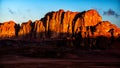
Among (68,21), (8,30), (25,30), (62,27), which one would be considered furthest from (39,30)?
(8,30)

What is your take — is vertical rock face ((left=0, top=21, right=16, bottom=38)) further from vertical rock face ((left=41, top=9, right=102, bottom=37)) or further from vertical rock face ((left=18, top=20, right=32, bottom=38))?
vertical rock face ((left=41, top=9, right=102, bottom=37))

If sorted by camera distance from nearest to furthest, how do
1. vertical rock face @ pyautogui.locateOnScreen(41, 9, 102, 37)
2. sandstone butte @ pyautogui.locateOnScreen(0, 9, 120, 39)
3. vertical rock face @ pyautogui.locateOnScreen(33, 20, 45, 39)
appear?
sandstone butte @ pyautogui.locateOnScreen(0, 9, 120, 39) → vertical rock face @ pyautogui.locateOnScreen(41, 9, 102, 37) → vertical rock face @ pyautogui.locateOnScreen(33, 20, 45, 39)

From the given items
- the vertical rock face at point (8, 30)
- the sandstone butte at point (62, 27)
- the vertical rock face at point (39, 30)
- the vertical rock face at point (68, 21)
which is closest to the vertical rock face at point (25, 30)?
the sandstone butte at point (62, 27)

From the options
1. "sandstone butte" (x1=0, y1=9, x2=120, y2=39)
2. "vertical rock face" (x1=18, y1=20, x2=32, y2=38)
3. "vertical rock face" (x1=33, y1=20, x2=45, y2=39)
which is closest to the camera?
"sandstone butte" (x1=0, y1=9, x2=120, y2=39)

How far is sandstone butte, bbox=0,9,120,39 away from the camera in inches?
4993

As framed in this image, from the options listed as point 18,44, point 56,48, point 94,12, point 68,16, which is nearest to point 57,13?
point 68,16

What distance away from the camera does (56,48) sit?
386 ft

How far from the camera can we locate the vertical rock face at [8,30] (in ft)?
588

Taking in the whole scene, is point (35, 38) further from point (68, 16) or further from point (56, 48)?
point (56, 48)

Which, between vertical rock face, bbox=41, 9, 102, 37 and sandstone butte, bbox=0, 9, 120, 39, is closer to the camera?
sandstone butte, bbox=0, 9, 120, 39

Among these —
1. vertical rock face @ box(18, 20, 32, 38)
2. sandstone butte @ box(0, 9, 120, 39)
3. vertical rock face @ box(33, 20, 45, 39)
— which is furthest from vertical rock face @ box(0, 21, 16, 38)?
vertical rock face @ box(33, 20, 45, 39)

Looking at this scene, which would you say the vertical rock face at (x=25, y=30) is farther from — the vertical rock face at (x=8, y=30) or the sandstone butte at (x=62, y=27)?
the vertical rock face at (x=8, y=30)

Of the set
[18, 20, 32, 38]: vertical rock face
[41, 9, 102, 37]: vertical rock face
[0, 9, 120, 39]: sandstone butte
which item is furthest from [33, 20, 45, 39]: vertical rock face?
[18, 20, 32, 38]: vertical rock face

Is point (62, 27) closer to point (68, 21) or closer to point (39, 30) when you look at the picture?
point (68, 21)
